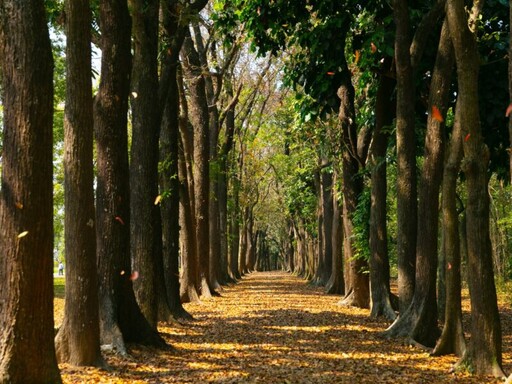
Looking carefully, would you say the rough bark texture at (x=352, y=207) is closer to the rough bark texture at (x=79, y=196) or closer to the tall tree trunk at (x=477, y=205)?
the tall tree trunk at (x=477, y=205)

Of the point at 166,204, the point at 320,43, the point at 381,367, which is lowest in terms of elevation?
the point at 381,367

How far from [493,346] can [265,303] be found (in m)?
13.6

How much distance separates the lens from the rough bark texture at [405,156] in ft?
41.5

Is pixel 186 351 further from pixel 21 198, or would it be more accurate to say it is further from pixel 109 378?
pixel 21 198

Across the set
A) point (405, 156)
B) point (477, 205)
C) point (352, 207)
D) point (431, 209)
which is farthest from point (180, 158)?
point (477, 205)

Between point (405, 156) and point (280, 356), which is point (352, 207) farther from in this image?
point (280, 356)

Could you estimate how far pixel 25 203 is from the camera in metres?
6.55

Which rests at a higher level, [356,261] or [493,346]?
[356,261]

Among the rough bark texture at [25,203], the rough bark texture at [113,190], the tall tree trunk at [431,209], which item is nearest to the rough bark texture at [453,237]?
the tall tree trunk at [431,209]

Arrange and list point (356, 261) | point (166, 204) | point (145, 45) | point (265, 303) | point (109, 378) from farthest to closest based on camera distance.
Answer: point (265, 303)
point (356, 261)
point (166, 204)
point (145, 45)
point (109, 378)

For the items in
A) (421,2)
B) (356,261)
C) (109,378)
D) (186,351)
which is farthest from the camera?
(356,261)

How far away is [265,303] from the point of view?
71.5ft

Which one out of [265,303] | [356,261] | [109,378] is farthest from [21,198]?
[265,303]

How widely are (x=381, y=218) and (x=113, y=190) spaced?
769 centimetres
